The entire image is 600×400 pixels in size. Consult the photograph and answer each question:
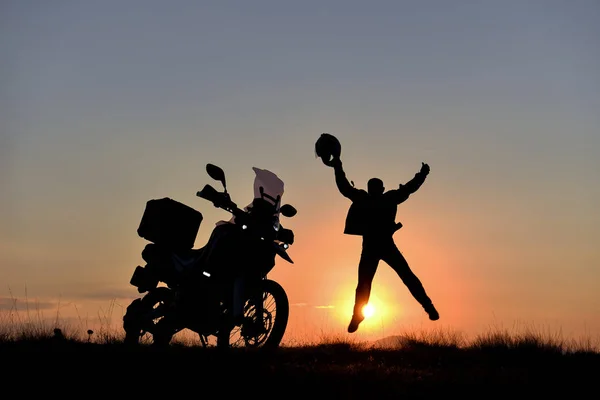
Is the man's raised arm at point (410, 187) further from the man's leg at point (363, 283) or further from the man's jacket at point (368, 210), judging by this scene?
Answer: the man's leg at point (363, 283)

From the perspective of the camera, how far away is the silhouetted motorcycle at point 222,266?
9.51 metres

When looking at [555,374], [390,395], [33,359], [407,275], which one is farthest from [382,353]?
[33,359]

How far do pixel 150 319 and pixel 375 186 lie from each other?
4285 mm

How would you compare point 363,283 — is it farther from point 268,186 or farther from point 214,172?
point 214,172

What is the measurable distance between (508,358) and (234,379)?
→ 19.8 ft

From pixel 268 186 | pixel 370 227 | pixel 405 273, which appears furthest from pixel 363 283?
pixel 268 186

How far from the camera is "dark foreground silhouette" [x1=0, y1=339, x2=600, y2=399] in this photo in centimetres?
693

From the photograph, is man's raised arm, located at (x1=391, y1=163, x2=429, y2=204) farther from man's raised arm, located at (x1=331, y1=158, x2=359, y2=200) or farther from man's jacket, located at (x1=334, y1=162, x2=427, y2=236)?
man's raised arm, located at (x1=331, y1=158, x2=359, y2=200)

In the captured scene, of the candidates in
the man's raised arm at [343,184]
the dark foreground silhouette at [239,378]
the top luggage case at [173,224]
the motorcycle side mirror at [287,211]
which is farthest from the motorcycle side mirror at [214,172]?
the man's raised arm at [343,184]

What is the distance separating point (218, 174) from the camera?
8.99m

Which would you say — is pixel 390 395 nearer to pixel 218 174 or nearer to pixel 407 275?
pixel 218 174

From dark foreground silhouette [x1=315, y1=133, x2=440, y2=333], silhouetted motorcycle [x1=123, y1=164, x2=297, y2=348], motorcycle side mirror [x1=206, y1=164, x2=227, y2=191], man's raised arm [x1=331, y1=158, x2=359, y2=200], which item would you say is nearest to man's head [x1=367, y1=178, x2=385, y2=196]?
dark foreground silhouette [x1=315, y1=133, x2=440, y2=333]

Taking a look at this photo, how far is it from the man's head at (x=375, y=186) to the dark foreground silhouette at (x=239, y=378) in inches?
149

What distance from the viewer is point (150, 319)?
10.4 metres
